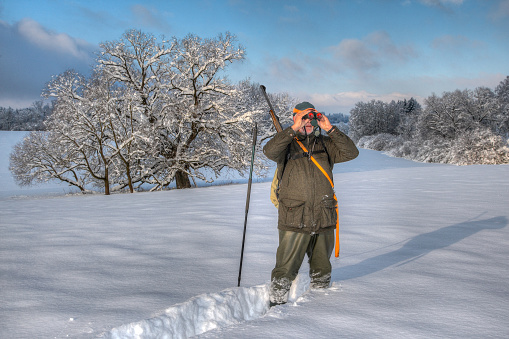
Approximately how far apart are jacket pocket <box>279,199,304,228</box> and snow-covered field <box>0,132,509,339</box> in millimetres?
693

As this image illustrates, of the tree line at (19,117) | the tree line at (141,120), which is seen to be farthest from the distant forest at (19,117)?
the tree line at (141,120)

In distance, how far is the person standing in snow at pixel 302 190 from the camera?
292cm

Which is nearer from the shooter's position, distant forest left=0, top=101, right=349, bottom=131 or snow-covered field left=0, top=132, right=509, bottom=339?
snow-covered field left=0, top=132, right=509, bottom=339

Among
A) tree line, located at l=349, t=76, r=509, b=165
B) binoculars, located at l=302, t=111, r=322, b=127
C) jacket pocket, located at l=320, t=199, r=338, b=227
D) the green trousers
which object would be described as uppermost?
tree line, located at l=349, t=76, r=509, b=165

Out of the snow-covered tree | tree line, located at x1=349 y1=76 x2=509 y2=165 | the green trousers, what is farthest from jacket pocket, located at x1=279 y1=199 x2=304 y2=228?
the snow-covered tree

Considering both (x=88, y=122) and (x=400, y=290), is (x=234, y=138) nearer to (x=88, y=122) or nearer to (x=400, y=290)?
(x=88, y=122)

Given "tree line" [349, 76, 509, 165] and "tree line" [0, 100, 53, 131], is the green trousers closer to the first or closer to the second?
"tree line" [349, 76, 509, 165]

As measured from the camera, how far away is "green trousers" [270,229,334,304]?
3.01 metres

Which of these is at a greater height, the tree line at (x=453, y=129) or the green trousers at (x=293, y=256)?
the tree line at (x=453, y=129)

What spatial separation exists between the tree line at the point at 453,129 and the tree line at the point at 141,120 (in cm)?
1839

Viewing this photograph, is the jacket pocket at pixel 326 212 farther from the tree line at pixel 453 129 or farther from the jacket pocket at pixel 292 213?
the tree line at pixel 453 129

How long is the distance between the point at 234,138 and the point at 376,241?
46.1ft

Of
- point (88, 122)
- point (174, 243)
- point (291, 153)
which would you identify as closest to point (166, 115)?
point (88, 122)

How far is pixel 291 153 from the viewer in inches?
119
